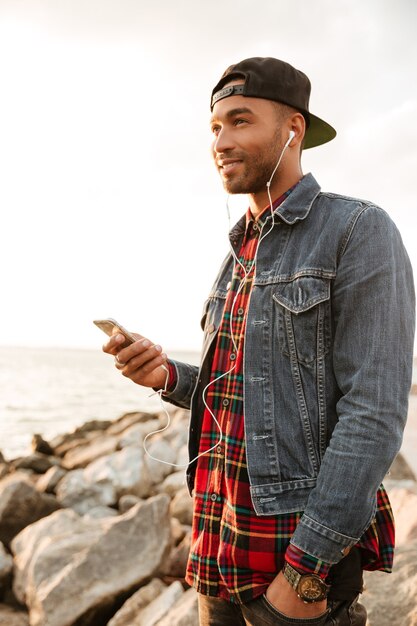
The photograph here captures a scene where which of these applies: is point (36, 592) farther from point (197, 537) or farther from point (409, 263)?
point (409, 263)

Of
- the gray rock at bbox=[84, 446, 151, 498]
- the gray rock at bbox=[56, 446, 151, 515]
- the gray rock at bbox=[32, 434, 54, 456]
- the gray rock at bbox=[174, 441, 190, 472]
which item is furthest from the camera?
the gray rock at bbox=[32, 434, 54, 456]

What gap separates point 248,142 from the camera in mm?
2094

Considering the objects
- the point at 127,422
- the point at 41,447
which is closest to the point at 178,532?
the point at 41,447

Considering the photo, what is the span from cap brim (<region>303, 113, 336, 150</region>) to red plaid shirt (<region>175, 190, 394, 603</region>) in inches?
19.1

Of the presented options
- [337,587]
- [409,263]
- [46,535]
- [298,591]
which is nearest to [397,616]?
[337,587]

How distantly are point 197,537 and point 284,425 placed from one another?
2.10 feet

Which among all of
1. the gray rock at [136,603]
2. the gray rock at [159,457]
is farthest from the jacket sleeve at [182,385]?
the gray rock at [159,457]

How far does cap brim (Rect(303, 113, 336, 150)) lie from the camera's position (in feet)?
7.84

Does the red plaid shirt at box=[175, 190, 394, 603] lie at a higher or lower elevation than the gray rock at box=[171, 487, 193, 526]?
higher

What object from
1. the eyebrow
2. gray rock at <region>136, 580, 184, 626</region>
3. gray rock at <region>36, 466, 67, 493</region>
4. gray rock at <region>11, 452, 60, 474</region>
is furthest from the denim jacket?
gray rock at <region>11, 452, 60, 474</region>

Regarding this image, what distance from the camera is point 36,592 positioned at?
433cm

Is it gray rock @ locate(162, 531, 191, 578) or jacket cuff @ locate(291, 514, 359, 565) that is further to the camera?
gray rock @ locate(162, 531, 191, 578)

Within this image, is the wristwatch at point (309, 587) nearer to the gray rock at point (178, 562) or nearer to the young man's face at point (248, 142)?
the young man's face at point (248, 142)

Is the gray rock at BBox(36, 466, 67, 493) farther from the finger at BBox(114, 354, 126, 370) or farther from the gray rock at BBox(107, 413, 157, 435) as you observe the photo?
the finger at BBox(114, 354, 126, 370)
